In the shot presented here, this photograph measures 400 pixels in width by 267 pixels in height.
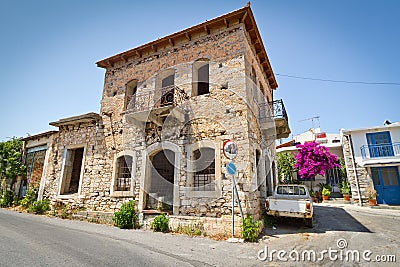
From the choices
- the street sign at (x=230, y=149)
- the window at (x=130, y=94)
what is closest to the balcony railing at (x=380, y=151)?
the street sign at (x=230, y=149)

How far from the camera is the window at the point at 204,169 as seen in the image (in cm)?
775

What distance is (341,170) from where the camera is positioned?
16688 mm

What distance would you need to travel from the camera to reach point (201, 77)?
995 centimetres

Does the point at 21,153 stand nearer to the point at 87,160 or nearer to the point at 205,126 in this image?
the point at 87,160

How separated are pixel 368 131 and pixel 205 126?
14062 mm

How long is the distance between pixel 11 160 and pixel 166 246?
13960 millimetres

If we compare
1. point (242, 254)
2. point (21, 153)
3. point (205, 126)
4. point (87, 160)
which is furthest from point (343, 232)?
point (21, 153)

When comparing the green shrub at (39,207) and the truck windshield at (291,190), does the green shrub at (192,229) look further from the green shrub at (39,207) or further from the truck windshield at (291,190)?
the green shrub at (39,207)

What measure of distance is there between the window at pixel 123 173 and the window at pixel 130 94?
2663 millimetres

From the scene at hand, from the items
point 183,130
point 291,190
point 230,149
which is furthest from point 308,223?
point 183,130

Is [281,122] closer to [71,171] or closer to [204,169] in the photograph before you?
[204,169]

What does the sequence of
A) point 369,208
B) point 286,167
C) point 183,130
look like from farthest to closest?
point 286,167 → point 369,208 → point 183,130

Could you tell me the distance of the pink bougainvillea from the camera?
1580 centimetres

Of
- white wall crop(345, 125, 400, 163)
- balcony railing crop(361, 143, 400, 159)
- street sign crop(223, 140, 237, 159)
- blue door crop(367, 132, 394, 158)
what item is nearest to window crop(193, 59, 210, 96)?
street sign crop(223, 140, 237, 159)
